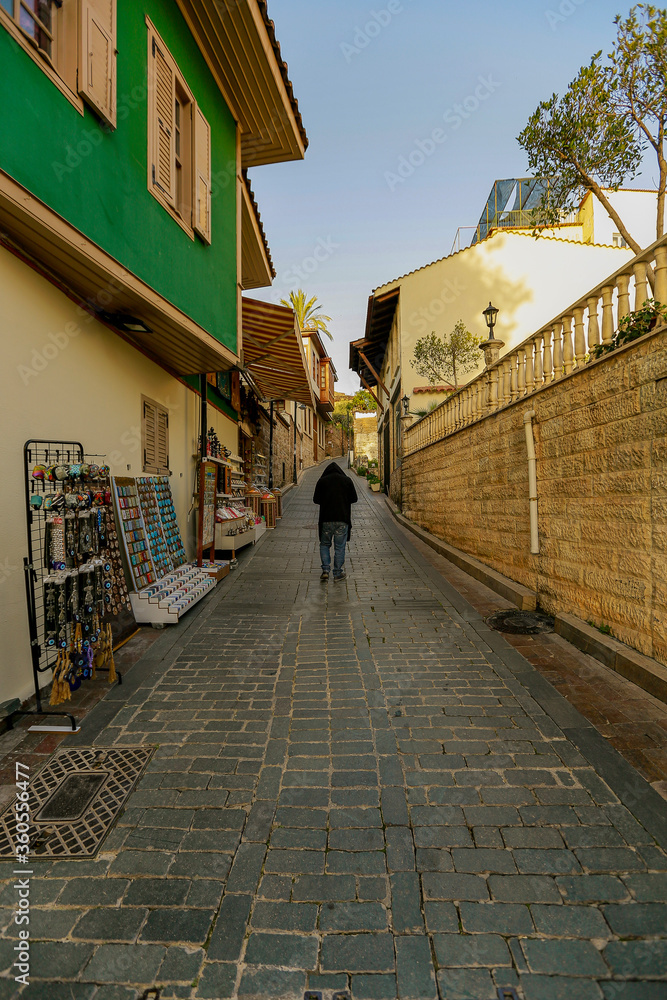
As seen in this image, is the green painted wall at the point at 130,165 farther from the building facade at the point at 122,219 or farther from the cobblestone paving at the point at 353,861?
the cobblestone paving at the point at 353,861

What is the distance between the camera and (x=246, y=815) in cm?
266

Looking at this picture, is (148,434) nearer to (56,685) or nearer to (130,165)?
(130,165)

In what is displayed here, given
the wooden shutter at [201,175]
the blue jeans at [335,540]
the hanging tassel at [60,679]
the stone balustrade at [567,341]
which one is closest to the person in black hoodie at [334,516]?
the blue jeans at [335,540]

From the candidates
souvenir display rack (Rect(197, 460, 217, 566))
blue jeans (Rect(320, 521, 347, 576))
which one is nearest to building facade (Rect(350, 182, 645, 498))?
blue jeans (Rect(320, 521, 347, 576))

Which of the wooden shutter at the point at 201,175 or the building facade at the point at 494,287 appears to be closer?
the wooden shutter at the point at 201,175

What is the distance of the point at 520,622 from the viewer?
576cm

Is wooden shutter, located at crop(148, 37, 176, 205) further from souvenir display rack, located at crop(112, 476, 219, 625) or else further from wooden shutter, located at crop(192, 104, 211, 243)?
souvenir display rack, located at crop(112, 476, 219, 625)

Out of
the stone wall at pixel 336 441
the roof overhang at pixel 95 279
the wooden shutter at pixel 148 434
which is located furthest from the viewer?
the stone wall at pixel 336 441

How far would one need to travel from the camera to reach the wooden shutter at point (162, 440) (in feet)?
24.2

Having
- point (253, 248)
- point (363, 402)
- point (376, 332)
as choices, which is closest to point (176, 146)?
point (253, 248)

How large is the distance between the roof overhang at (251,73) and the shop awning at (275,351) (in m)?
2.80

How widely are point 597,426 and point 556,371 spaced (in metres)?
1.33

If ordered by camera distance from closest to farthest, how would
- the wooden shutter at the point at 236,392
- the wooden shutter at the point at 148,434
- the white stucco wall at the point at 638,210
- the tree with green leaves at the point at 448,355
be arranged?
the wooden shutter at the point at 148,434 → the wooden shutter at the point at 236,392 → the tree with green leaves at the point at 448,355 → the white stucco wall at the point at 638,210

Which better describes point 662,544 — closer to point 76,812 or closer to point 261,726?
point 261,726
